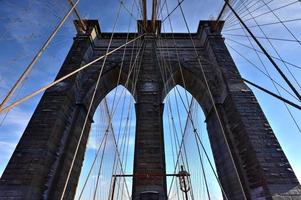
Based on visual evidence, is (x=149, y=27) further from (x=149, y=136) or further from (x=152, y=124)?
(x=149, y=136)

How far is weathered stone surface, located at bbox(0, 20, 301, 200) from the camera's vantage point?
522cm

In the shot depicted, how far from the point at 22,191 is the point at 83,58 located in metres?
5.55

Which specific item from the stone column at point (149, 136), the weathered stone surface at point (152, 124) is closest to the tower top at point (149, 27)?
the weathered stone surface at point (152, 124)

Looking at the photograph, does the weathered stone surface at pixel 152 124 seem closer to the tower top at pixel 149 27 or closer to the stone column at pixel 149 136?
the stone column at pixel 149 136

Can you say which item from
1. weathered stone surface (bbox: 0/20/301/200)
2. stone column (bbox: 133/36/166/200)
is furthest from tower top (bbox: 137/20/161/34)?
stone column (bbox: 133/36/166/200)

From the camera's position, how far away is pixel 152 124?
23.1 ft

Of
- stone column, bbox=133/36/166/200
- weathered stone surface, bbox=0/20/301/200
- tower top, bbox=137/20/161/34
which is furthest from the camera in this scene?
tower top, bbox=137/20/161/34

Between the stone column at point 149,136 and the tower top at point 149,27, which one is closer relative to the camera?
the stone column at point 149,136

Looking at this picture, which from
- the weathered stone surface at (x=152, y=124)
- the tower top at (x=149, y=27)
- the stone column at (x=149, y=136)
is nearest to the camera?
the weathered stone surface at (x=152, y=124)

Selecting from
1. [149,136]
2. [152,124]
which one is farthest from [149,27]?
[149,136]

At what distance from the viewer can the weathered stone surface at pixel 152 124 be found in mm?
5219

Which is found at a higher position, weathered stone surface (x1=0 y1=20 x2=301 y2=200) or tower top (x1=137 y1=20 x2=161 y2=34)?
tower top (x1=137 y1=20 x2=161 y2=34)

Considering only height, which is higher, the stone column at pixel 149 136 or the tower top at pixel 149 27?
the tower top at pixel 149 27

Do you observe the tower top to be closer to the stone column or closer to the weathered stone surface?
the weathered stone surface
